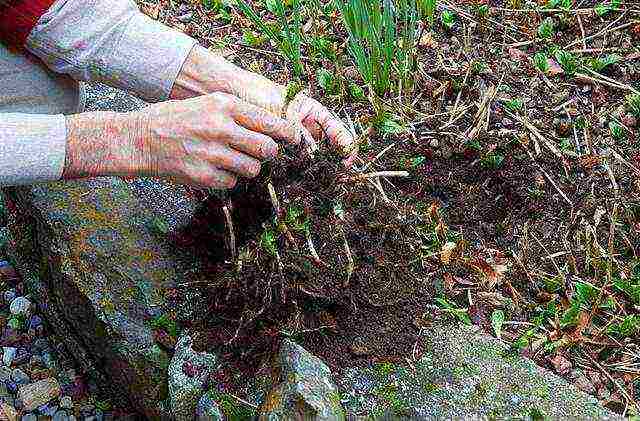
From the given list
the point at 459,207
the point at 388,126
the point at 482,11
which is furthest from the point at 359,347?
the point at 482,11

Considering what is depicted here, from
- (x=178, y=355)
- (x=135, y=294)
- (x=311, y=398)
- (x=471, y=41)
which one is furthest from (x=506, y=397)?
(x=471, y=41)

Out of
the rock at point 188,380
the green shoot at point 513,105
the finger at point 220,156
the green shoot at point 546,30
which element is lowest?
the rock at point 188,380

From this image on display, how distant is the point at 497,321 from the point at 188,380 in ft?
2.13

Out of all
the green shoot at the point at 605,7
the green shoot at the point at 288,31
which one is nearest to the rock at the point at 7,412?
the green shoot at the point at 288,31

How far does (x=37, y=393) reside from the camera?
2078mm

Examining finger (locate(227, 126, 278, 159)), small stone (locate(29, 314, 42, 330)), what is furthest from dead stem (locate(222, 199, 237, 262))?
small stone (locate(29, 314, 42, 330))

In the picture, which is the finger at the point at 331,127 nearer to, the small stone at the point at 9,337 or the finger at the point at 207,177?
the finger at the point at 207,177

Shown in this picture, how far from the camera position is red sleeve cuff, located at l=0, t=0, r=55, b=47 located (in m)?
1.77

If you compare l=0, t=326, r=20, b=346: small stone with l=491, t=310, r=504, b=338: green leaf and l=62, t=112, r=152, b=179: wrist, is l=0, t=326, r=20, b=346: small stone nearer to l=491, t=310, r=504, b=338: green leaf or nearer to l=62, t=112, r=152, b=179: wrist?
l=62, t=112, r=152, b=179: wrist

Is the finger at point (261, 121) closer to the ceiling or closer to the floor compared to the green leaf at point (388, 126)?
closer to the ceiling

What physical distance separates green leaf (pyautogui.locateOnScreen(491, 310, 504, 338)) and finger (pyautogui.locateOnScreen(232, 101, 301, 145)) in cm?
59

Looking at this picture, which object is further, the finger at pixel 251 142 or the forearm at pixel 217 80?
the forearm at pixel 217 80

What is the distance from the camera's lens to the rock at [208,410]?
1.51m

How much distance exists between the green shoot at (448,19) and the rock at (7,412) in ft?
5.39
